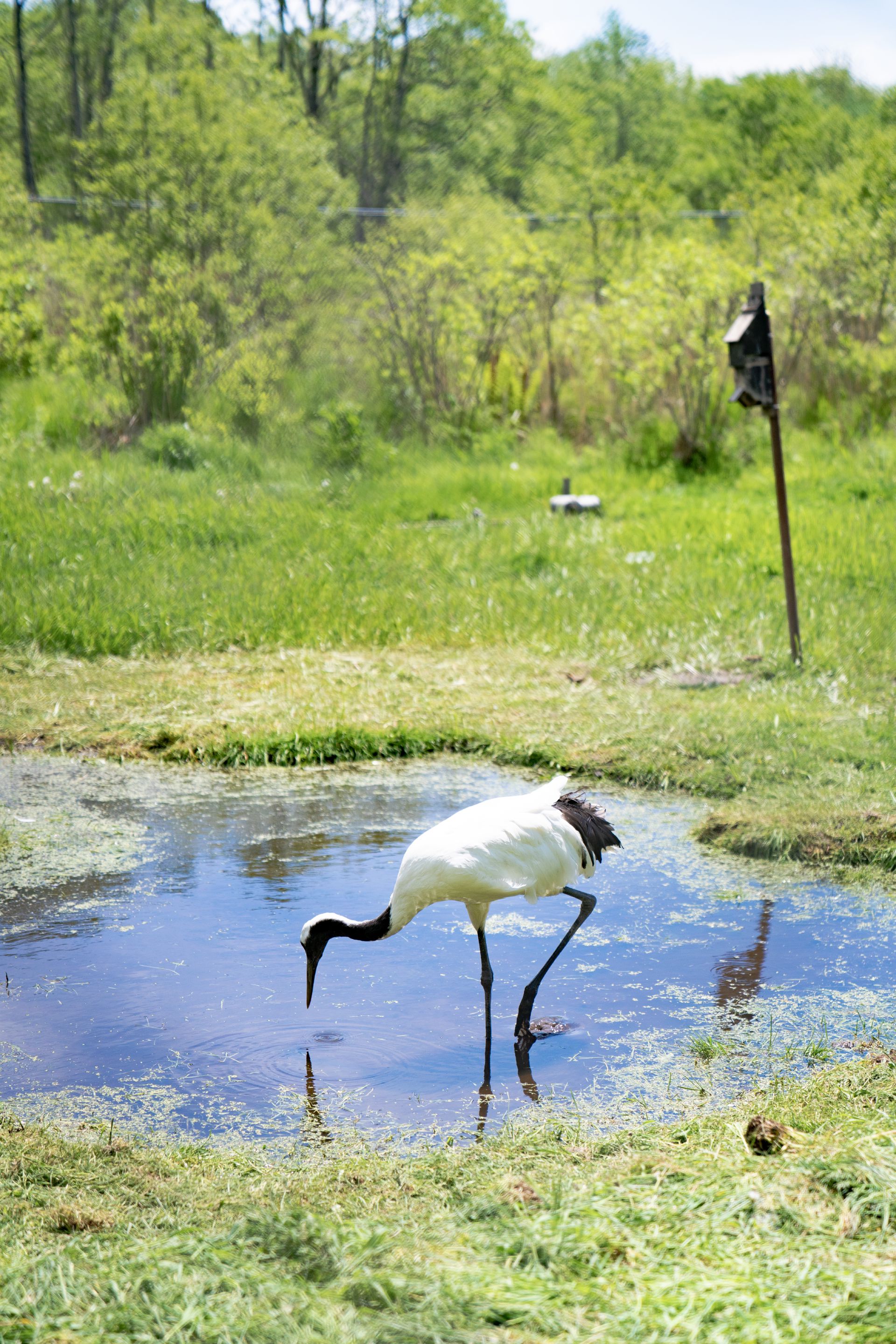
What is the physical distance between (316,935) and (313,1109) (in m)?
0.58

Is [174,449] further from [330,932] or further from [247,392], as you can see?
[330,932]

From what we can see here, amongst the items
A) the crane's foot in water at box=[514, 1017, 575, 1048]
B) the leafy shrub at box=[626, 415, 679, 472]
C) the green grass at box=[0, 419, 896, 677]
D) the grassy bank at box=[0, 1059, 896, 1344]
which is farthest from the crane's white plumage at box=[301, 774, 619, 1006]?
the leafy shrub at box=[626, 415, 679, 472]

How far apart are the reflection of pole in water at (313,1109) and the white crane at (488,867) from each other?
0.25 metres

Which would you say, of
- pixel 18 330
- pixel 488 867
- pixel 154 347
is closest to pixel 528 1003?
pixel 488 867

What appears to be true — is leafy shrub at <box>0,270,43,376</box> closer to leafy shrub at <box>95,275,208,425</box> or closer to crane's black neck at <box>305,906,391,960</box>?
leafy shrub at <box>95,275,208,425</box>

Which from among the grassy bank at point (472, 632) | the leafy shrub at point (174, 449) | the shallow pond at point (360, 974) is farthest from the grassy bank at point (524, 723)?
the leafy shrub at point (174, 449)

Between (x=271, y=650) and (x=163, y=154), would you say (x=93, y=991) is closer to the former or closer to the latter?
(x=271, y=650)

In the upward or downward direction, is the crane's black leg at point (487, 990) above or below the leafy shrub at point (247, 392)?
below

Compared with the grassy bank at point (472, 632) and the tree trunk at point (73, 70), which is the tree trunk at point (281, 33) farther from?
the grassy bank at point (472, 632)

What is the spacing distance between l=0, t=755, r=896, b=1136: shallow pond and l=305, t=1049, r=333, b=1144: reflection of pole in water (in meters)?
0.02

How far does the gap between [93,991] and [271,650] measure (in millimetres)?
5184

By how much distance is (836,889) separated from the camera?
564cm

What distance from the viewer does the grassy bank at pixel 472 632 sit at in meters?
7.28

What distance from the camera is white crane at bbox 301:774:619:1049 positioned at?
166 inches
